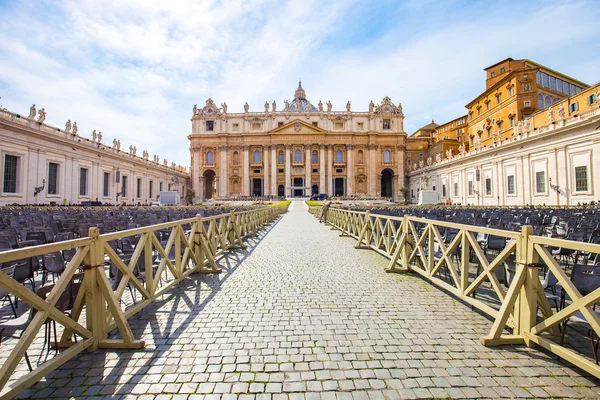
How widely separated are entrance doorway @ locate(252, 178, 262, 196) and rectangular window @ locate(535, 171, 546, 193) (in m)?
53.9

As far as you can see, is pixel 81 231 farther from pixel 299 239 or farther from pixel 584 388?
pixel 584 388

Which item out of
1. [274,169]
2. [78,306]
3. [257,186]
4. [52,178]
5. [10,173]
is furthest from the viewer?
[257,186]

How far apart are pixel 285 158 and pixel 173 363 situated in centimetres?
6707

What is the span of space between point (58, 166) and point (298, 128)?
1826 inches

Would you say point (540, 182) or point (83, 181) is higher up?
point (83, 181)

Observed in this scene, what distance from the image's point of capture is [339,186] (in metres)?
72.6

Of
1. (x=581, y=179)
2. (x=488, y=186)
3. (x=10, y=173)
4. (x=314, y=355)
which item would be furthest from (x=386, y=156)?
(x=314, y=355)

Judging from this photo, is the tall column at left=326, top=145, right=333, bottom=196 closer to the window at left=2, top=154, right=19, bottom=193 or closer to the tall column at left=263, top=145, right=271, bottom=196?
the tall column at left=263, top=145, right=271, bottom=196

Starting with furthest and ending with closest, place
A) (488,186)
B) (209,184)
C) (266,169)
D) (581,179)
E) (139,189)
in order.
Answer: (209,184) → (266,169) → (139,189) → (488,186) → (581,179)

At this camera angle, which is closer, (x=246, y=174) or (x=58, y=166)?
(x=58, y=166)

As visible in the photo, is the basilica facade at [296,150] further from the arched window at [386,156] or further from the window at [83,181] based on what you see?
the window at [83,181]

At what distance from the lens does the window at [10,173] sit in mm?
25812

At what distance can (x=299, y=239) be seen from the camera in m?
12.2

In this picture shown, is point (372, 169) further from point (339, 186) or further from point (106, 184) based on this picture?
point (106, 184)
